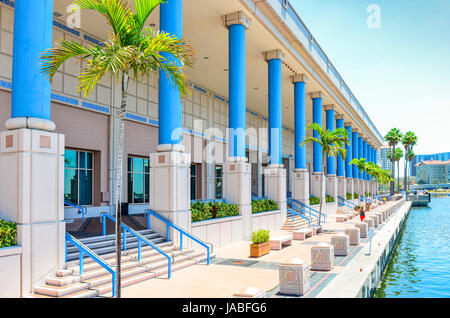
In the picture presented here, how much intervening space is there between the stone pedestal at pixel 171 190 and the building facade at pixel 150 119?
0.05 m

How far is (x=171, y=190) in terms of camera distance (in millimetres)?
15352

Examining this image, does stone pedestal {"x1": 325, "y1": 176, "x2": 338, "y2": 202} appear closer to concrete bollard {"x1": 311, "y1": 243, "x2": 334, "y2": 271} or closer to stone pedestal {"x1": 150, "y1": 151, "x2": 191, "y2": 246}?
stone pedestal {"x1": 150, "y1": 151, "x2": 191, "y2": 246}

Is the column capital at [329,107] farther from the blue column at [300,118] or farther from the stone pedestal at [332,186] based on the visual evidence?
the blue column at [300,118]

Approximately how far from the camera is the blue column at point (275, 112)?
86.4 feet

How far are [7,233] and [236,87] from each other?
14.6m

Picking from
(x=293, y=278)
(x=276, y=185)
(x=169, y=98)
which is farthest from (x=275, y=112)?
(x=293, y=278)

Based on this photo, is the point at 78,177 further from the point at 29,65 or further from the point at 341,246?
the point at 341,246

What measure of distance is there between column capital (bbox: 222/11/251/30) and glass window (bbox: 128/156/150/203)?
10.6 meters

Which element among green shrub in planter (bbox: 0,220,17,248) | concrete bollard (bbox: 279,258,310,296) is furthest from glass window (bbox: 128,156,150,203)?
concrete bollard (bbox: 279,258,310,296)

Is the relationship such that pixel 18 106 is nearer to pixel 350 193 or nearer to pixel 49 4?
pixel 49 4

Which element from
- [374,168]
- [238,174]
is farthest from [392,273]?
[374,168]

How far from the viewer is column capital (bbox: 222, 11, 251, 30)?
69.4ft

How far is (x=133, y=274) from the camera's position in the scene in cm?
1155

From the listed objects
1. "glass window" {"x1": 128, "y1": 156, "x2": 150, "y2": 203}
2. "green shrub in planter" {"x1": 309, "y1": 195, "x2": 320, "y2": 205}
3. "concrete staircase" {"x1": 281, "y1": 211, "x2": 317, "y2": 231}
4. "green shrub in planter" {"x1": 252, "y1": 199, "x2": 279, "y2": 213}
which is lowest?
"concrete staircase" {"x1": 281, "y1": 211, "x2": 317, "y2": 231}
